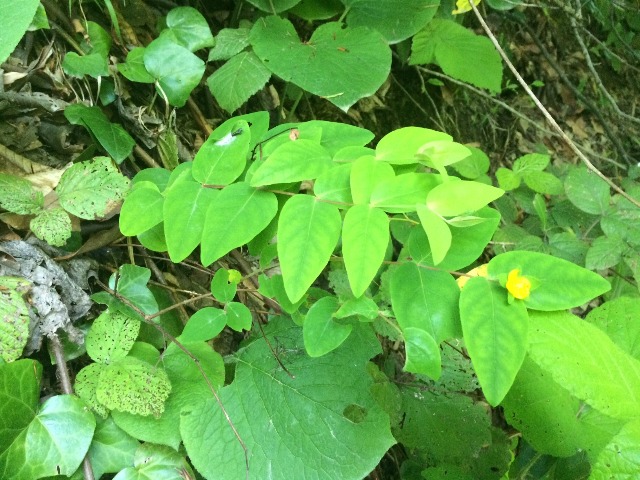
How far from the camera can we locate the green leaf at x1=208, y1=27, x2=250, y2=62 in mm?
1454

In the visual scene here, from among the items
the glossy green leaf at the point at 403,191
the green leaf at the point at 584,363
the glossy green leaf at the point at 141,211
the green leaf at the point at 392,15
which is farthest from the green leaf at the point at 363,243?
the green leaf at the point at 392,15

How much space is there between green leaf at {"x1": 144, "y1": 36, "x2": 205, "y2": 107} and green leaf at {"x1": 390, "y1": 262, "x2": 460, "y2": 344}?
0.82 m

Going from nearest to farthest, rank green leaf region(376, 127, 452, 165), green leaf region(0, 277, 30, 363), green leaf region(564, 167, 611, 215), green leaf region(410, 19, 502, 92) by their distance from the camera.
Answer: green leaf region(376, 127, 452, 165) < green leaf region(0, 277, 30, 363) < green leaf region(564, 167, 611, 215) < green leaf region(410, 19, 502, 92)

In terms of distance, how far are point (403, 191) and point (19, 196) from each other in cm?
77

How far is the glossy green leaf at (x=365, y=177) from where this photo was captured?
2.35 feet

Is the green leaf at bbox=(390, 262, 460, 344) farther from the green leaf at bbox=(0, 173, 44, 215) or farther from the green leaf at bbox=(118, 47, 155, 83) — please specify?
the green leaf at bbox=(118, 47, 155, 83)

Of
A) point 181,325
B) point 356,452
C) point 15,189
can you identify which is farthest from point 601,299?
point 15,189

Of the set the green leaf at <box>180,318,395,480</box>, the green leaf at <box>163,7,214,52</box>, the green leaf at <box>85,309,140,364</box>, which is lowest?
the green leaf at <box>180,318,395,480</box>

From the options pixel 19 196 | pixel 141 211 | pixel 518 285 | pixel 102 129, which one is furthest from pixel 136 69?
pixel 518 285

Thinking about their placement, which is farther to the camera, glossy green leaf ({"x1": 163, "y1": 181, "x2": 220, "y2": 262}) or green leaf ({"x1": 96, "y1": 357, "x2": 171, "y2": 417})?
green leaf ({"x1": 96, "y1": 357, "x2": 171, "y2": 417})

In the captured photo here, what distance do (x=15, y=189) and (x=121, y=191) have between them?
0.20 m

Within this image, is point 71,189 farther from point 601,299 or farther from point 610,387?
point 601,299

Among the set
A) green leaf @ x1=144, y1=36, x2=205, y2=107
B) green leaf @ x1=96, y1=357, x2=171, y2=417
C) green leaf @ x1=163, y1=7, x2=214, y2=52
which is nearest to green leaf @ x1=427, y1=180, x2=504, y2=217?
green leaf @ x1=96, y1=357, x2=171, y2=417

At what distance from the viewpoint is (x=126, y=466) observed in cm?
93
